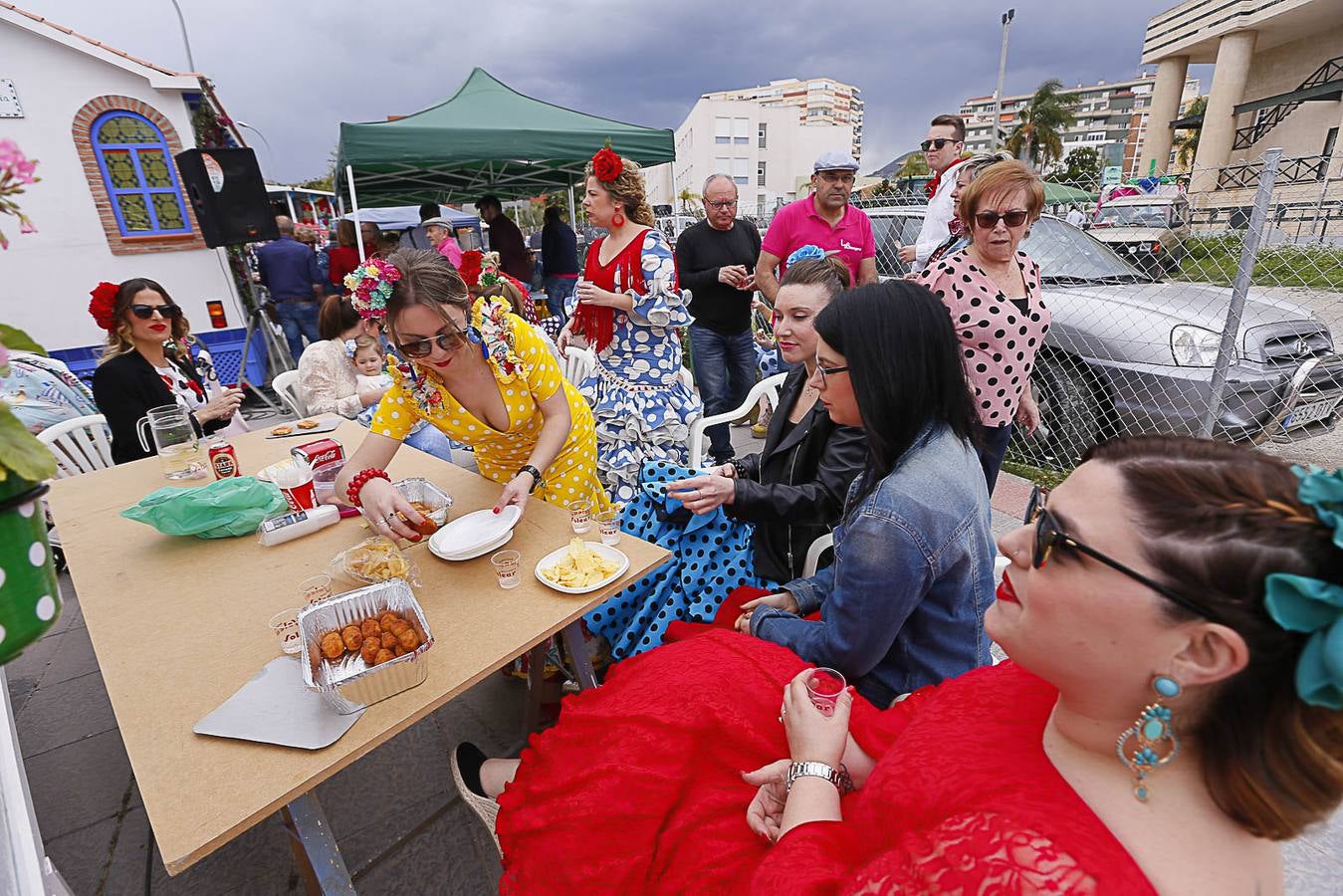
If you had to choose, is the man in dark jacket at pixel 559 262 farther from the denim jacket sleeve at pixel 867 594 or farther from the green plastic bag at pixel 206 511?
the denim jacket sleeve at pixel 867 594

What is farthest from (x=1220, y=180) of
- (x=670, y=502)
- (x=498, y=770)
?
(x=498, y=770)

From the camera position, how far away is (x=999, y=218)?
277 centimetres

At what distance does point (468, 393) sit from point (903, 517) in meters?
1.70

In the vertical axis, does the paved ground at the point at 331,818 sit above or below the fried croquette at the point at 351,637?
below

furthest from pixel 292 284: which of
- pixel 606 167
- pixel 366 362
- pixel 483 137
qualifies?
pixel 606 167

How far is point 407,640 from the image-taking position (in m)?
1.38

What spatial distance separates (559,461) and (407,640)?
133 centimetres

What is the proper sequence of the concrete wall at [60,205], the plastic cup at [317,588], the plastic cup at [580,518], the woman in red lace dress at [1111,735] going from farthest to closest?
the concrete wall at [60,205] → the plastic cup at [580,518] → the plastic cup at [317,588] → the woman in red lace dress at [1111,735]

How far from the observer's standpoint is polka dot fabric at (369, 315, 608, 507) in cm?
235

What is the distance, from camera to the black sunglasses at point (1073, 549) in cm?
75

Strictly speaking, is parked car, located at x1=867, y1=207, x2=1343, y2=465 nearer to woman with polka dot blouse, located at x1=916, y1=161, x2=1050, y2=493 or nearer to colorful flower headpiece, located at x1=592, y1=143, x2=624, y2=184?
woman with polka dot blouse, located at x1=916, y1=161, x2=1050, y2=493

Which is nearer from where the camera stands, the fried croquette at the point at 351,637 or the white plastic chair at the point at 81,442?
the fried croquette at the point at 351,637

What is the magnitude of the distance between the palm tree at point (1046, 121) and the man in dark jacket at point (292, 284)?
55682 millimetres

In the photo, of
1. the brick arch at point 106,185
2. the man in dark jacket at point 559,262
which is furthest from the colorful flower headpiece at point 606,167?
the brick arch at point 106,185
